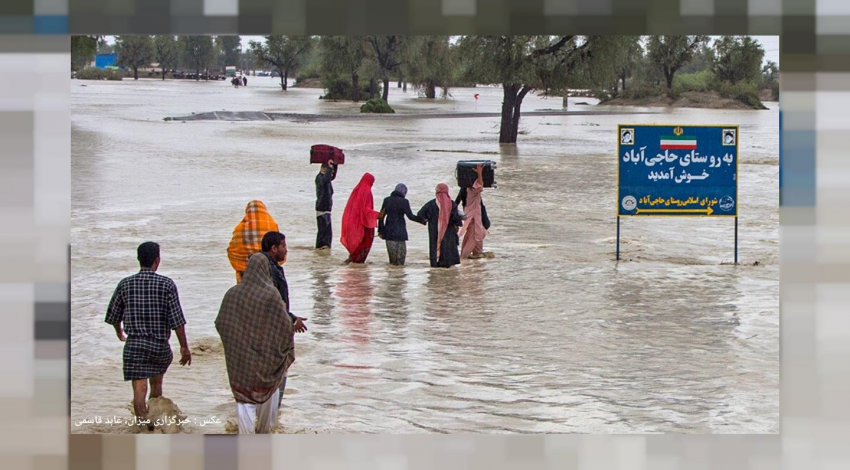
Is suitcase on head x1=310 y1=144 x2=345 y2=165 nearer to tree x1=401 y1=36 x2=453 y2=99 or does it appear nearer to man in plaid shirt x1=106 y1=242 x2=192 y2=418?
man in plaid shirt x1=106 y1=242 x2=192 y2=418

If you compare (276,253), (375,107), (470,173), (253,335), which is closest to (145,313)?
(253,335)

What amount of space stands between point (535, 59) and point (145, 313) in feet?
92.3

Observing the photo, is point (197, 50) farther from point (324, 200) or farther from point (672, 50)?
point (324, 200)

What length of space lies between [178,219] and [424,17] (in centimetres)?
1247

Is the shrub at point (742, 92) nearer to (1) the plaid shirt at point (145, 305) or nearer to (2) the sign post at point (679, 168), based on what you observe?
(2) the sign post at point (679, 168)

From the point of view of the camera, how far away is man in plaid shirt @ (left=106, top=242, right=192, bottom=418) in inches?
253

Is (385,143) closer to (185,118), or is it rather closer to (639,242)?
(185,118)

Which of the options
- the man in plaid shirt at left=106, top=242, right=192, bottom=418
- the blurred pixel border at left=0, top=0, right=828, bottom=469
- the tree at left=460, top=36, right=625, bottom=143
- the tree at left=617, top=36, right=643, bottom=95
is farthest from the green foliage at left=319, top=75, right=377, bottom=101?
the blurred pixel border at left=0, top=0, right=828, bottom=469

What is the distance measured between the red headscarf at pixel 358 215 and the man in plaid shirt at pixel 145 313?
22.1 ft

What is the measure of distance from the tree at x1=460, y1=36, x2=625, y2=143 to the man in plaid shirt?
2698 cm

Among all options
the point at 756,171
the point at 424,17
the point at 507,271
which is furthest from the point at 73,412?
the point at 756,171

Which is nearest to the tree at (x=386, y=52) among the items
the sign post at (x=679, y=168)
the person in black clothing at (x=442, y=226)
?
the person in black clothing at (x=442, y=226)

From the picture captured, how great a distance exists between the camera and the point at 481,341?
10008mm

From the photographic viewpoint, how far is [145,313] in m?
6.43
